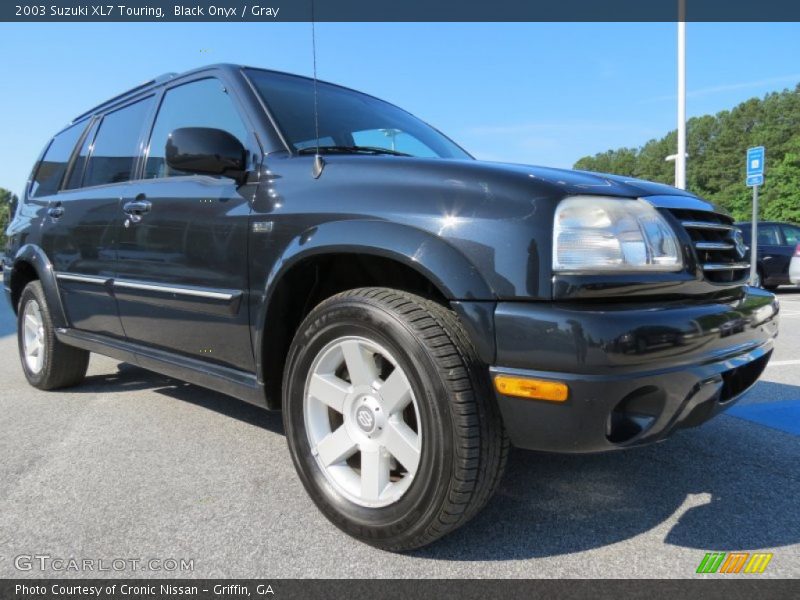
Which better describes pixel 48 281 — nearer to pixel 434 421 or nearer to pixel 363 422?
pixel 363 422

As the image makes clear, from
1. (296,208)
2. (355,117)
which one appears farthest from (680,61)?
(296,208)

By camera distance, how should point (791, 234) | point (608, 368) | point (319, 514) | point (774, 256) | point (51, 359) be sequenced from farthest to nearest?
point (791, 234), point (774, 256), point (51, 359), point (319, 514), point (608, 368)

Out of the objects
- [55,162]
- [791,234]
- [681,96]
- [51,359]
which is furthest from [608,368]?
[681,96]

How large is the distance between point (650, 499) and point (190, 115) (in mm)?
2750

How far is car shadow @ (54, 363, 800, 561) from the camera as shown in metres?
1.92

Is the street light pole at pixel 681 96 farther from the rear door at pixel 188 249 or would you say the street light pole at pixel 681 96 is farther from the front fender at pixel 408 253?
the front fender at pixel 408 253

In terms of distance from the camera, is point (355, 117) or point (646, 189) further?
point (355, 117)

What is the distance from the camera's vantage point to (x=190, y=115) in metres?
2.97

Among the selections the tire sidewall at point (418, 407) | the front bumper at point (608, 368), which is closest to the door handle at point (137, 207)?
the tire sidewall at point (418, 407)

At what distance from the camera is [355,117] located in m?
2.98

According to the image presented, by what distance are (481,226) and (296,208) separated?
0.79 metres

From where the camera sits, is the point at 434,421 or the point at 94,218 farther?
the point at 94,218

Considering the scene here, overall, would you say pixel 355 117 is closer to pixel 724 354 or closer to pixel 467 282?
pixel 467 282

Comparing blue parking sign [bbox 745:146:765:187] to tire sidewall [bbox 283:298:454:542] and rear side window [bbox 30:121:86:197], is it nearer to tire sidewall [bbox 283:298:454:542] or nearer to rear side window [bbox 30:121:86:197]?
rear side window [bbox 30:121:86:197]
